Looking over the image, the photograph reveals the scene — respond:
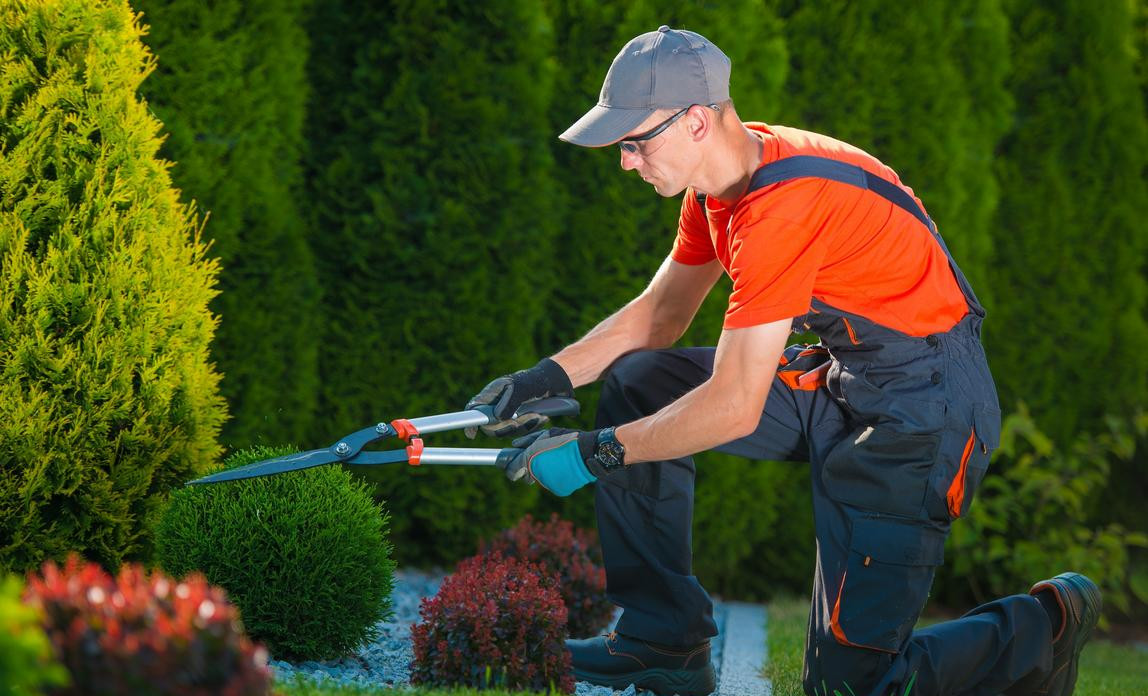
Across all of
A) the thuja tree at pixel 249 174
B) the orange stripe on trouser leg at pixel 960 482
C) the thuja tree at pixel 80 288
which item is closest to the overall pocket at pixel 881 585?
the orange stripe on trouser leg at pixel 960 482

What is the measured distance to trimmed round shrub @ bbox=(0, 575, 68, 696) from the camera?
1755mm

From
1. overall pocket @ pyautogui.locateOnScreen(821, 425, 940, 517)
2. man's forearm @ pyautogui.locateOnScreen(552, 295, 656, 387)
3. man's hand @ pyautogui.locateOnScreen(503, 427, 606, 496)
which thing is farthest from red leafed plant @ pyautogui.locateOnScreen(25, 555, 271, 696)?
man's forearm @ pyautogui.locateOnScreen(552, 295, 656, 387)

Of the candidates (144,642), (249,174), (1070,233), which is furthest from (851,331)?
(1070,233)

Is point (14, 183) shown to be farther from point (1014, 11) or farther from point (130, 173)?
point (1014, 11)

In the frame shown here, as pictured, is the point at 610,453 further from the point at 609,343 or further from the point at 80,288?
the point at 80,288

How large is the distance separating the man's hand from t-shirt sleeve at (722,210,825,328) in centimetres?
55

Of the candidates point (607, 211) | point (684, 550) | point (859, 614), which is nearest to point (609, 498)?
point (684, 550)

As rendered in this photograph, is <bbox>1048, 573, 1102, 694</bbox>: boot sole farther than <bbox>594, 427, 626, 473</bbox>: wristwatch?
Yes

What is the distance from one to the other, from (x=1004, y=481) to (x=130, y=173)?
188 inches

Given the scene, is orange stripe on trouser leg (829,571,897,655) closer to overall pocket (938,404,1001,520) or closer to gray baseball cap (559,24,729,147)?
overall pocket (938,404,1001,520)

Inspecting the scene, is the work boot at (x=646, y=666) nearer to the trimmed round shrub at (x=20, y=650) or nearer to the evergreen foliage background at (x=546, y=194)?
the evergreen foliage background at (x=546, y=194)

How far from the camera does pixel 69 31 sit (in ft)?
12.6

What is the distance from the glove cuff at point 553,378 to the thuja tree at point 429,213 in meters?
1.83

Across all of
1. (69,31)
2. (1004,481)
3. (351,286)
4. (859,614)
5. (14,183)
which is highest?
(69,31)
